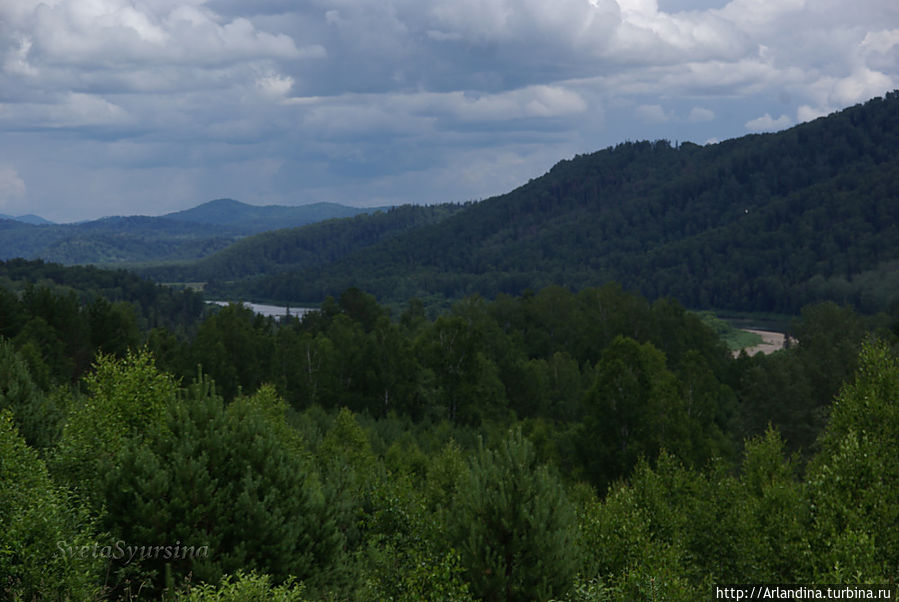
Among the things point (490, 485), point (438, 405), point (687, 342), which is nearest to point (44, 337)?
point (438, 405)

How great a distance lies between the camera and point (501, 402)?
309ft

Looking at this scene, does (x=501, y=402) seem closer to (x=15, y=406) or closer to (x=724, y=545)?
(x=724, y=545)

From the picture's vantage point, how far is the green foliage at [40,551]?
20.2 metres

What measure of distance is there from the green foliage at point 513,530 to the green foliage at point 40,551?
11247mm

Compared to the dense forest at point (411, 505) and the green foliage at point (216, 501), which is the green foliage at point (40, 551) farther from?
the green foliage at point (216, 501)

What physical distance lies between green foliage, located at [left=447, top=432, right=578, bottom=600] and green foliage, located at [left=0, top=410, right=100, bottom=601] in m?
11.2

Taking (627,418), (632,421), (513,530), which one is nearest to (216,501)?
(513,530)

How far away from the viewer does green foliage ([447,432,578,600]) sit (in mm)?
23281

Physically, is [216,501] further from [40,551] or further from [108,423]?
[108,423]

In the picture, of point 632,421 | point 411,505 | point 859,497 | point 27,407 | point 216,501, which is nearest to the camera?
point 216,501

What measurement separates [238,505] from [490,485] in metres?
8.87

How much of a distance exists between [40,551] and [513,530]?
45.9 ft

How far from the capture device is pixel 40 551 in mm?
20719

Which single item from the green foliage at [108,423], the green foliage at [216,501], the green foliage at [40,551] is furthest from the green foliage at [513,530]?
the green foliage at [108,423]
